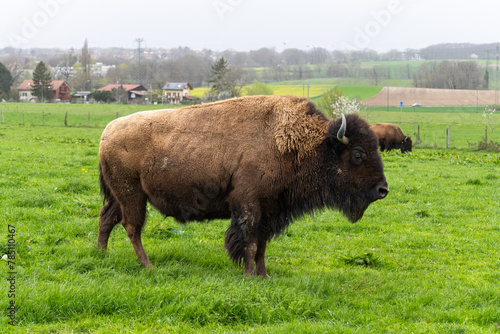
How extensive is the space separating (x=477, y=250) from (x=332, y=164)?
10.8 ft

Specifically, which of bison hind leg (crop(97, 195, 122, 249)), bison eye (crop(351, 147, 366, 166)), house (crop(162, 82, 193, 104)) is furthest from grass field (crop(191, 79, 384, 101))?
bison eye (crop(351, 147, 366, 166))

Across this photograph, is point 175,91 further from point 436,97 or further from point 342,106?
point 342,106

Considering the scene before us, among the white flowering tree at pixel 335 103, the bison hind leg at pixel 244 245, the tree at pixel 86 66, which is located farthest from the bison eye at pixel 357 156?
the tree at pixel 86 66

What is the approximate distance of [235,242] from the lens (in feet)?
21.0

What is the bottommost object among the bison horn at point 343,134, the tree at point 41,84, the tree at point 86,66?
the bison horn at point 343,134

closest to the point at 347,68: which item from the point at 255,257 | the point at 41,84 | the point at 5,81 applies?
the point at 41,84

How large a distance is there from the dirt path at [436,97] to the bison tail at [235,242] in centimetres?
6625

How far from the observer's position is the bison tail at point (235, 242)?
20.9ft

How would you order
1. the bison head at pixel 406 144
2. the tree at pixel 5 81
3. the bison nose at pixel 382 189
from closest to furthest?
the bison nose at pixel 382 189 → the bison head at pixel 406 144 → the tree at pixel 5 81

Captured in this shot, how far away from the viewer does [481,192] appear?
12836 millimetres

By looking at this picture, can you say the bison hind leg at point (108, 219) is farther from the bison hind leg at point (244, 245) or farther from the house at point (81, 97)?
the house at point (81, 97)

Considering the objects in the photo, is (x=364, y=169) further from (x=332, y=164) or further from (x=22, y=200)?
(x=22, y=200)

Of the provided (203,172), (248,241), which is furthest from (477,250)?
(203,172)

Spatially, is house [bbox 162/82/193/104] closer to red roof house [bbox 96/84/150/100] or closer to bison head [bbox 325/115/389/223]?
red roof house [bbox 96/84/150/100]
